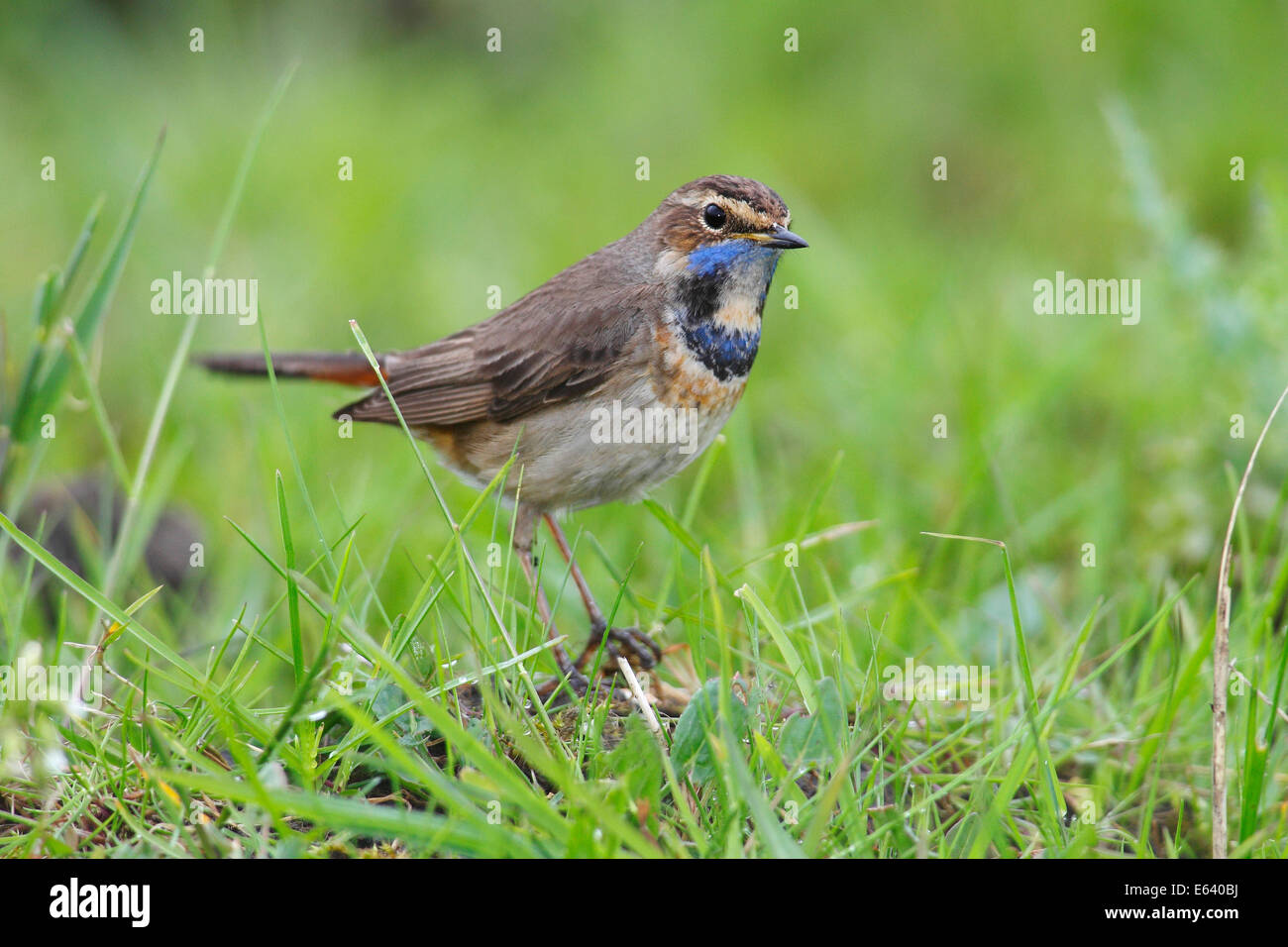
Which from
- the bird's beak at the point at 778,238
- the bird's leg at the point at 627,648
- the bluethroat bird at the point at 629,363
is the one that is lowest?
the bird's leg at the point at 627,648

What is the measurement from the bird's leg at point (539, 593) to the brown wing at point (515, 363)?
1.28 feet

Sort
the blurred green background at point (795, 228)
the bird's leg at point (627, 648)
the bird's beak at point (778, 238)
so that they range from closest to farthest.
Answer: the bird's leg at point (627, 648), the bird's beak at point (778, 238), the blurred green background at point (795, 228)

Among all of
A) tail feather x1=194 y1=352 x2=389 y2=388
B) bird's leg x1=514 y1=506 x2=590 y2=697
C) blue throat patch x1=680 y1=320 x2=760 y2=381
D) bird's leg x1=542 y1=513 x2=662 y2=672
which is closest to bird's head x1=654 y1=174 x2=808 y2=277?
blue throat patch x1=680 y1=320 x2=760 y2=381

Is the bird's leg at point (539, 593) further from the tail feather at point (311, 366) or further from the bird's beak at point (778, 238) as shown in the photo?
the bird's beak at point (778, 238)

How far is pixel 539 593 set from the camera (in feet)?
15.0

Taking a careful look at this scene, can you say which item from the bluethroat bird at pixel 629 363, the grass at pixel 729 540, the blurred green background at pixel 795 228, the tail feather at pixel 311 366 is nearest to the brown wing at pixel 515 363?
the bluethroat bird at pixel 629 363

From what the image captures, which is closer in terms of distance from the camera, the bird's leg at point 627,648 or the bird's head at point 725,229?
the bird's leg at point 627,648

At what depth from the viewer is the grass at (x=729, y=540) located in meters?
3.45

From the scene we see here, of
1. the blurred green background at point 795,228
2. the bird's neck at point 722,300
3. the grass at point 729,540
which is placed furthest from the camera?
the blurred green background at point 795,228

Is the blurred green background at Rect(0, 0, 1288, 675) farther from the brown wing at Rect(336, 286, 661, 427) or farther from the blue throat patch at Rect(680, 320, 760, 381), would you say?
the blue throat patch at Rect(680, 320, 760, 381)

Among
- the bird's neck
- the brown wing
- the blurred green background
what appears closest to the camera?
the bird's neck

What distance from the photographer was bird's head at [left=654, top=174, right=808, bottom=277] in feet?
15.1

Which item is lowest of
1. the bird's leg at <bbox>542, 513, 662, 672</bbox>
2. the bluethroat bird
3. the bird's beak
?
the bird's leg at <bbox>542, 513, 662, 672</bbox>

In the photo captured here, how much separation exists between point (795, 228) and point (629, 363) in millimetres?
4316
